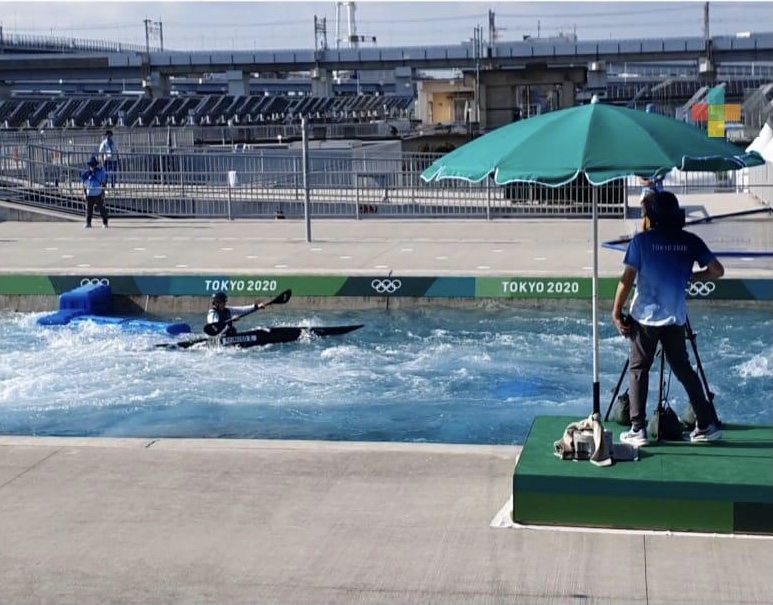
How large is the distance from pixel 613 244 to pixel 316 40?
3611 inches

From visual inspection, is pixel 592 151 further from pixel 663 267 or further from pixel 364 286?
pixel 364 286

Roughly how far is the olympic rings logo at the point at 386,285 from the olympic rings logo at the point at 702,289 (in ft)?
13.6

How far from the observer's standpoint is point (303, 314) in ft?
58.7

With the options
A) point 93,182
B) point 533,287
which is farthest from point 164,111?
point 533,287

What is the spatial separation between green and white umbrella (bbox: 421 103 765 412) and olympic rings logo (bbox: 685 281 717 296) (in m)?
9.35

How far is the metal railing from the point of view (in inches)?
1050

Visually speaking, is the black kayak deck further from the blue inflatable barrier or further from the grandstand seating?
the grandstand seating

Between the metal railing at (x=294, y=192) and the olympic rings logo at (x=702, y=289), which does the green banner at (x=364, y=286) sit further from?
the metal railing at (x=294, y=192)

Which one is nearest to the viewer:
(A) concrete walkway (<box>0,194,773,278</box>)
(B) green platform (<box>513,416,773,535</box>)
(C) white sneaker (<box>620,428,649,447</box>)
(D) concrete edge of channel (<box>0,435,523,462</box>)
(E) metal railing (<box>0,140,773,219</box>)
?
(B) green platform (<box>513,416,773,535</box>)

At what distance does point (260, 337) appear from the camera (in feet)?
52.0

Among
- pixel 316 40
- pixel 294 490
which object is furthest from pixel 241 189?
pixel 316 40

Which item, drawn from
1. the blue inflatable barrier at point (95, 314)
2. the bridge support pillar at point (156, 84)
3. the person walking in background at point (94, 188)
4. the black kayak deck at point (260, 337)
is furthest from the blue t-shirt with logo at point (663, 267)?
the bridge support pillar at point (156, 84)

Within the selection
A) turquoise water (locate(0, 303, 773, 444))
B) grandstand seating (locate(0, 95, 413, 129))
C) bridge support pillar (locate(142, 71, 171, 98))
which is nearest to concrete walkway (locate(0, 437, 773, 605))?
turquoise water (locate(0, 303, 773, 444))

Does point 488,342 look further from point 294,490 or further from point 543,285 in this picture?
point 294,490
